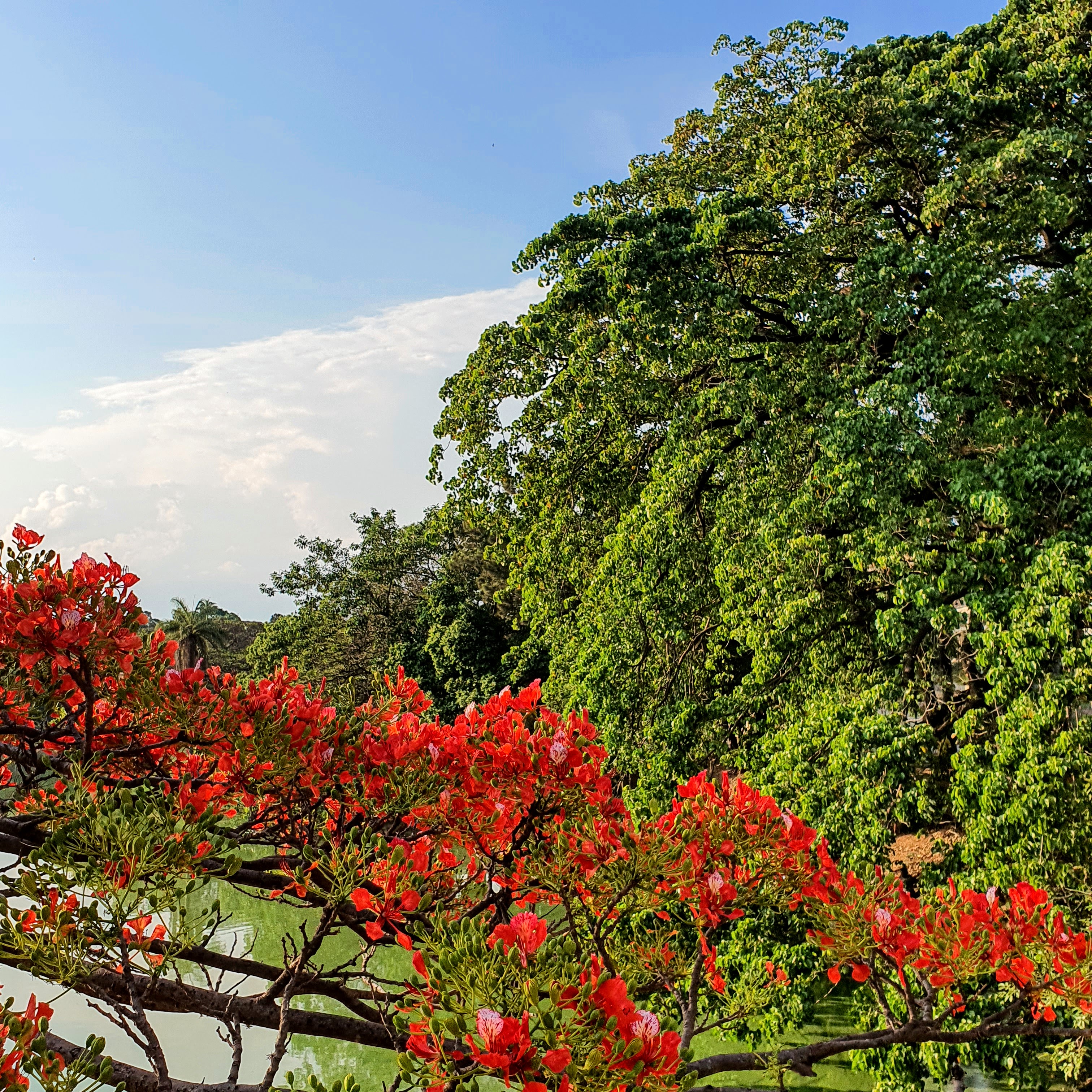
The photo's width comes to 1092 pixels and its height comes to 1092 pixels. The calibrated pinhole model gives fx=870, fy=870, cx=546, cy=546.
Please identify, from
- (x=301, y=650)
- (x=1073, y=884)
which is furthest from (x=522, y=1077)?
(x=301, y=650)

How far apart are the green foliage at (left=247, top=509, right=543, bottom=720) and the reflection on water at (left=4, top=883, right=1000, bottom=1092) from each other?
25.8ft

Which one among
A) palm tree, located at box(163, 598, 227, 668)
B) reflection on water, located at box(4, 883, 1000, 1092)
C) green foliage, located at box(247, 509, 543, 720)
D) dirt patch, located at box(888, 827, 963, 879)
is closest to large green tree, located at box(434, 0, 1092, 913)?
dirt patch, located at box(888, 827, 963, 879)

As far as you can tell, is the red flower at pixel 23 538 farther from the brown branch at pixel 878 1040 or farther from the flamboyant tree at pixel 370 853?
the brown branch at pixel 878 1040

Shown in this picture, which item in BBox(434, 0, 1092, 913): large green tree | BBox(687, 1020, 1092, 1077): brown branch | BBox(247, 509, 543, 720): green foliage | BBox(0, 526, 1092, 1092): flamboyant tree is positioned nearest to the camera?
BBox(0, 526, 1092, 1092): flamboyant tree

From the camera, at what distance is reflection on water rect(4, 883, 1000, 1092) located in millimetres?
7312

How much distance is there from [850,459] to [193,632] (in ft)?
92.1

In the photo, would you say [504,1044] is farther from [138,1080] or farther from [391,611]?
[391,611]

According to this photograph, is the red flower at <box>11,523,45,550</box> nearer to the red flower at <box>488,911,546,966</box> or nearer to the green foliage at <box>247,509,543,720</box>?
the red flower at <box>488,911,546,966</box>

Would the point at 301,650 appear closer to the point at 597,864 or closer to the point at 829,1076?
the point at 829,1076

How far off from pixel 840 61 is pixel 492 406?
5.74 meters

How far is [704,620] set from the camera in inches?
296

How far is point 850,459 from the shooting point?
20.7 ft

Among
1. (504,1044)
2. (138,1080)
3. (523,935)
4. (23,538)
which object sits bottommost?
(138,1080)

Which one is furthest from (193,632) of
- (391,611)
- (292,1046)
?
(292,1046)
